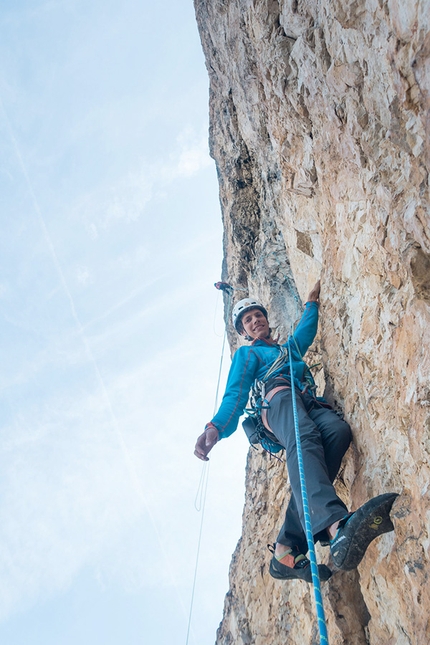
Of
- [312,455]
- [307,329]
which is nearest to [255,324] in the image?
[307,329]

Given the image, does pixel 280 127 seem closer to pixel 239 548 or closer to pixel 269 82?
pixel 269 82

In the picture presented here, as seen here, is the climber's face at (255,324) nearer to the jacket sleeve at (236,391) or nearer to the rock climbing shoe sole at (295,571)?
the jacket sleeve at (236,391)

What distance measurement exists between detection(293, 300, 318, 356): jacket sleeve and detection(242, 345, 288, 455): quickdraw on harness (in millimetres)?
264

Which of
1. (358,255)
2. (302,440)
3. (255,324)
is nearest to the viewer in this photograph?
(302,440)

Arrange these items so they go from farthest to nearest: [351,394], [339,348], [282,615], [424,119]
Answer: [282,615]
[339,348]
[351,394]
[424,119]

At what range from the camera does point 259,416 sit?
4.49 metres

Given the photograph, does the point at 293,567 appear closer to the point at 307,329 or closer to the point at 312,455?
the point at 312,455

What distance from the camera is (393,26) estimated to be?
8.77 feet

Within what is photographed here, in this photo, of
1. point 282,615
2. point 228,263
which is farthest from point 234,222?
point 282,615

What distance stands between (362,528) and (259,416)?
5.69 ft

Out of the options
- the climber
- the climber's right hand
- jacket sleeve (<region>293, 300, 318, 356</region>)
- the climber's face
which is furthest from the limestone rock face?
the climber's right hand

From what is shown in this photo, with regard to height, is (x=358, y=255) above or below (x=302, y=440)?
above

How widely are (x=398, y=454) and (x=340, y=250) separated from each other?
177 centimetres

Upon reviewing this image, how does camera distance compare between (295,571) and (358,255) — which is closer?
(295,571)
